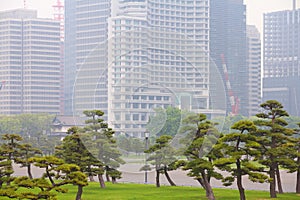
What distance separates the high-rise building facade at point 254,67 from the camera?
93.5 meters

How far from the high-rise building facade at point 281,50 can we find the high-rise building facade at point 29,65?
104 feet

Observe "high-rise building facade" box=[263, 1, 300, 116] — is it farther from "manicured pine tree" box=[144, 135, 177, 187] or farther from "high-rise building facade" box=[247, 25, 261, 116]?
"manicured pine tree" box=[144, 135, 177, 187]

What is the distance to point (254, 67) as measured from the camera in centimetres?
9538

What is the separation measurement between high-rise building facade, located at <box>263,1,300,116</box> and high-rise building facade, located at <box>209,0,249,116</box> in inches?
269

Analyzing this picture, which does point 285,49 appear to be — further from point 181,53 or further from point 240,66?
point 181,53

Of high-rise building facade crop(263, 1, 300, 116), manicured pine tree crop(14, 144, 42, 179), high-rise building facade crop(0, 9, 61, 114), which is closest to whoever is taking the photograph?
manicured pine tree crop(14, 144, 42, 179)

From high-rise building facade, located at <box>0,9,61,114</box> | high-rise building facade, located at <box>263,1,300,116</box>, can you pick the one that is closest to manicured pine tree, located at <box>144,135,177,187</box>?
high-rise building facade, located at <box>0,9,61,114</box>

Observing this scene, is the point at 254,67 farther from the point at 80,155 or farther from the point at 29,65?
the point at 80,155

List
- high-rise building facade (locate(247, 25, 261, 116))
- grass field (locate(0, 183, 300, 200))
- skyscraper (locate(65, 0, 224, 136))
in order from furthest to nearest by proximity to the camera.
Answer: high-rise building facade (locate(247, 25, 261, 116)) → grass field (locate(0, 183, 300, 200)) → skyscraper (locate(65, 0, 224, 136))

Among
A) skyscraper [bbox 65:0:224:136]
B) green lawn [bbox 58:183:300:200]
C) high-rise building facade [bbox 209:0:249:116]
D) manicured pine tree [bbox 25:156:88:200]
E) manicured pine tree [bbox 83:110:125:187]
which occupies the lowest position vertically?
green lawn [bbox 58:183:300:200]

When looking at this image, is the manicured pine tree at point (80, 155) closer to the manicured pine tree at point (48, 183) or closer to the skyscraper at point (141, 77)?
the skyscraper at point (141, 77)

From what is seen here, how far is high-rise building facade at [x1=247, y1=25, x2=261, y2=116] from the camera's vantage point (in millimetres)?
Answer: 93531

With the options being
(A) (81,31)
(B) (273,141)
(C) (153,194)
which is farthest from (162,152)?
(A) (81,31)

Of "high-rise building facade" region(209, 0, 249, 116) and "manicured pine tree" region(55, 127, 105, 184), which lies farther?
"high-rise building facade" region(209, 0, 249, 116)
